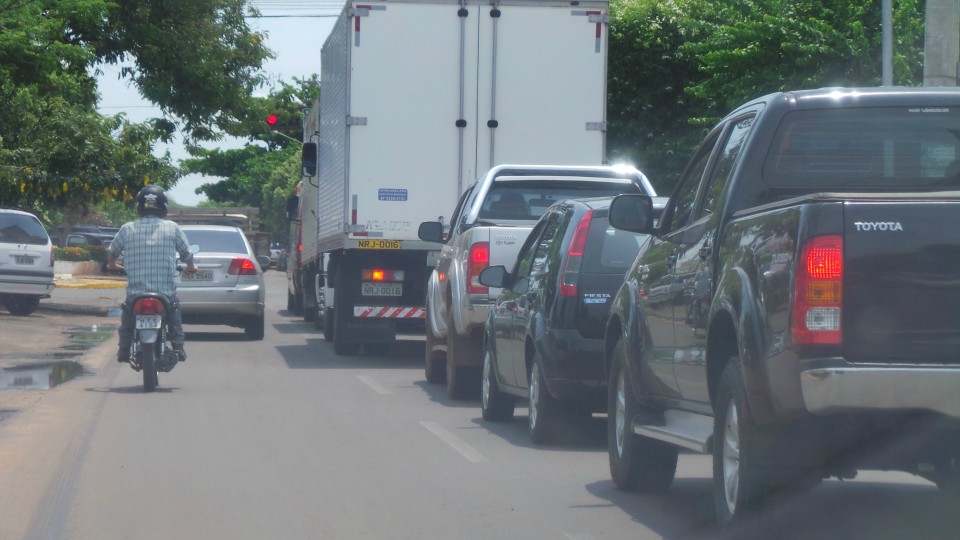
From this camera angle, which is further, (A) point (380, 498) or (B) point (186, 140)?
(B) point (186, 140)

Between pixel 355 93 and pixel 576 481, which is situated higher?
pixel 355 93

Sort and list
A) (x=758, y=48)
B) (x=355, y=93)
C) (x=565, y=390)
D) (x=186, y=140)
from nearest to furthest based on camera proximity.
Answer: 1. (x=565, y=390)
2. (x=355, y=93)
3. (x=758, y=48)
4. (x=186, y=140)

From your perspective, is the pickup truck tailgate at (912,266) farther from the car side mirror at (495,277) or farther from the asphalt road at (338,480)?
the car side mirror at (495,277)

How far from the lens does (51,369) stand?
14781mm

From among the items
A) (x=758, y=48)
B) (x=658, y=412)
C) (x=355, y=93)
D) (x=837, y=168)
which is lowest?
(x=658, y=412)

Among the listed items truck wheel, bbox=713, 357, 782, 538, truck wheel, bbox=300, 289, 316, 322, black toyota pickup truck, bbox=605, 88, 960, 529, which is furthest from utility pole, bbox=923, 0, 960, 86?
truck wheel, bbox=300, 289, 316, 322

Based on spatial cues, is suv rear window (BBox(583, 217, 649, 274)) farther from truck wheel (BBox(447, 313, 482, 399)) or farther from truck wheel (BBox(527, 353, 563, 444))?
truck wheel (BBox(447, 313, 482, 399))

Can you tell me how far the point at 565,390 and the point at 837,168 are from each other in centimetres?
319

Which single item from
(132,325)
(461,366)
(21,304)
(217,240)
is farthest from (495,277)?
(21,304)

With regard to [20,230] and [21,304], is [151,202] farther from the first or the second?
[21,304]

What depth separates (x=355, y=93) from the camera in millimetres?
15148

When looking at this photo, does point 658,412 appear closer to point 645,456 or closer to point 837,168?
point 645,456

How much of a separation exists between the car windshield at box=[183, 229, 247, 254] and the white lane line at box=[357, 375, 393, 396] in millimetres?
5344

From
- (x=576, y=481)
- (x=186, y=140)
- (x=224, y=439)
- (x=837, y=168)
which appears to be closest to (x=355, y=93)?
(x=224, y=439)
